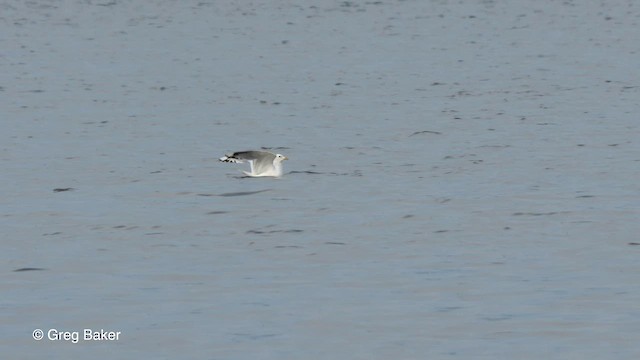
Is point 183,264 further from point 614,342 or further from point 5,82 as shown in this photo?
point 5,82

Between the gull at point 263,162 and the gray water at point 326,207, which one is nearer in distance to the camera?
the gray water at point 326,207

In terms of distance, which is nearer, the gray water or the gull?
the gray water

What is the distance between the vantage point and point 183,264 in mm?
22109

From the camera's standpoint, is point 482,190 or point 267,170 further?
point 267,170

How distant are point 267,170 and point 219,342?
14.0m

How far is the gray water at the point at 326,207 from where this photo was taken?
18219 millimetres

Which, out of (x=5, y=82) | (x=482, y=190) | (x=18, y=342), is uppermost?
(x=5, y=82)

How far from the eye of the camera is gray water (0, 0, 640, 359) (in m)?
18.2

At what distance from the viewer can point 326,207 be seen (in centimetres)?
2758

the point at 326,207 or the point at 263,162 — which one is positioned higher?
the point at 263,162

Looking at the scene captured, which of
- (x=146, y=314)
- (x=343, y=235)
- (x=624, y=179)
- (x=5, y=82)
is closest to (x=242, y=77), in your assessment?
(x=5, y=82)

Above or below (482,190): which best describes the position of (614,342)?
below

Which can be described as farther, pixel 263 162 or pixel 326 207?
pixel 263 162

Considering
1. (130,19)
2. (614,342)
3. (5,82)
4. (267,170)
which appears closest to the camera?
(614,342)
